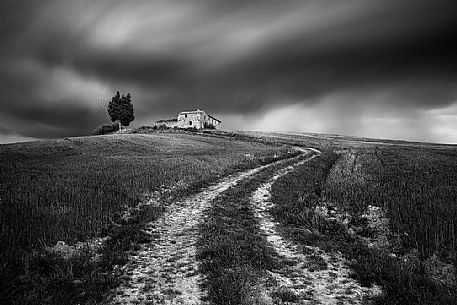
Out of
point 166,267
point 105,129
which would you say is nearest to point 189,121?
point 105,129

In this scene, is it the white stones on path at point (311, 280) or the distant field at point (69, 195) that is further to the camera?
the distant field at point (69, 195)

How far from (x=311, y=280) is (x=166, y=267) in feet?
13.8

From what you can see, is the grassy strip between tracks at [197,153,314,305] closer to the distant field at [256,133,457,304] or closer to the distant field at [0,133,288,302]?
the distant field at [256,133,457,304]

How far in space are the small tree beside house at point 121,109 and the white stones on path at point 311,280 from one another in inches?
3676

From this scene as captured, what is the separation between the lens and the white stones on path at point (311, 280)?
6388 mm

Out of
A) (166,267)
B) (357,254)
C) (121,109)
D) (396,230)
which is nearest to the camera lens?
(166,267)

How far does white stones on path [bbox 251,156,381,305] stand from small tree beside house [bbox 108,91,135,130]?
93.4 metres

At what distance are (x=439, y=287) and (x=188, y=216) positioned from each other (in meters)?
10.1

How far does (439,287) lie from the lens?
6.39 m

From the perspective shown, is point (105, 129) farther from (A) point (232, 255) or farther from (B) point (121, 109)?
(A) point (232, 255)

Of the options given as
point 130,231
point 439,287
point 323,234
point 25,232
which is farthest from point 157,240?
point 439,287

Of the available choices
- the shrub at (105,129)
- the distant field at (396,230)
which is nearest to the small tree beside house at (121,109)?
the shrub at (105,129)

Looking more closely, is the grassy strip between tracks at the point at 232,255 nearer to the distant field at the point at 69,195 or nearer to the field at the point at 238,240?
the field at the point at 238,240

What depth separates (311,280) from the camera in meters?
7.29
